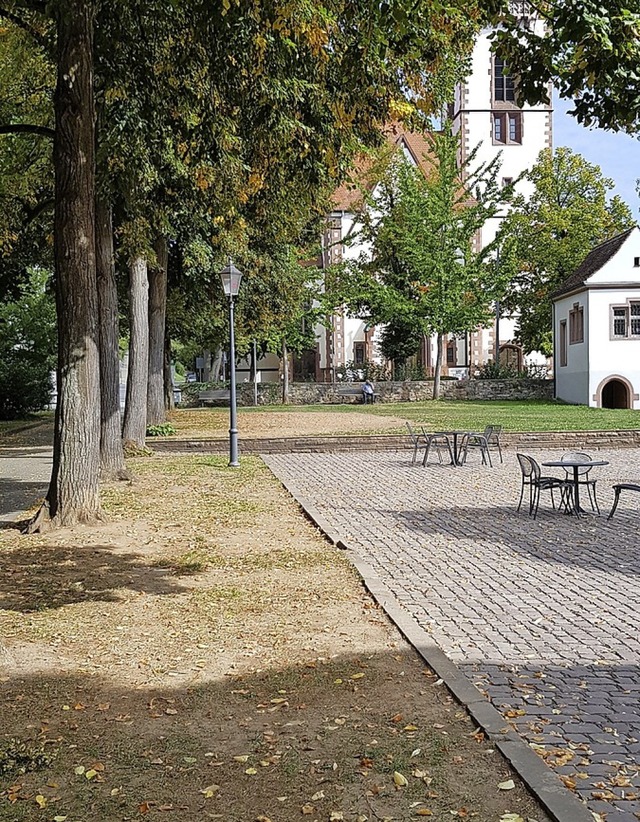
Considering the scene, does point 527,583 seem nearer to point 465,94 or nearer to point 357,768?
point 357,768

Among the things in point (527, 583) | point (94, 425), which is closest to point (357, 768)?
point (527, 583)

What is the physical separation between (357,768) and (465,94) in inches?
2747

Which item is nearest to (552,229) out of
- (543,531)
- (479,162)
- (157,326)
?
(479,162)

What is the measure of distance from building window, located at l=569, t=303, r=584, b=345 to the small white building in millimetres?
14

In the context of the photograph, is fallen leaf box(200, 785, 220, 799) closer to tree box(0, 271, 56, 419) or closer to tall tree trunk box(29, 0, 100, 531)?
tall tree trunk box(29, 0, 100, 531)

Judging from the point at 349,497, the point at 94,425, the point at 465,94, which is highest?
the point at 465,94

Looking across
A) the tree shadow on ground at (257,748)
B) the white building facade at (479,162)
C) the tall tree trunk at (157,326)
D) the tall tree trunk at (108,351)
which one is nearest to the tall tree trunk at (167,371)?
the tall tree trunk at (157,326)

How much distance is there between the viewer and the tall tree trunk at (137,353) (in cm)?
2164

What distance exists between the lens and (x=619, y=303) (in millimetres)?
45594

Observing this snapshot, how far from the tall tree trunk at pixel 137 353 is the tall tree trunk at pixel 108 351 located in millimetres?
3531

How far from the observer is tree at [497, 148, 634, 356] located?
59.6 meters

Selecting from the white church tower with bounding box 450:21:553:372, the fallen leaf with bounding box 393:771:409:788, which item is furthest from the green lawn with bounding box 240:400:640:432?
the white church tower with bounding box 450:21:553:372

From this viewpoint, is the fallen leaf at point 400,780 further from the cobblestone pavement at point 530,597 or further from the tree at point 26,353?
the tree at point 26,353

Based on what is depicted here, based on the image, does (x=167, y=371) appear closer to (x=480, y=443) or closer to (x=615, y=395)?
(x=615, y=395)
